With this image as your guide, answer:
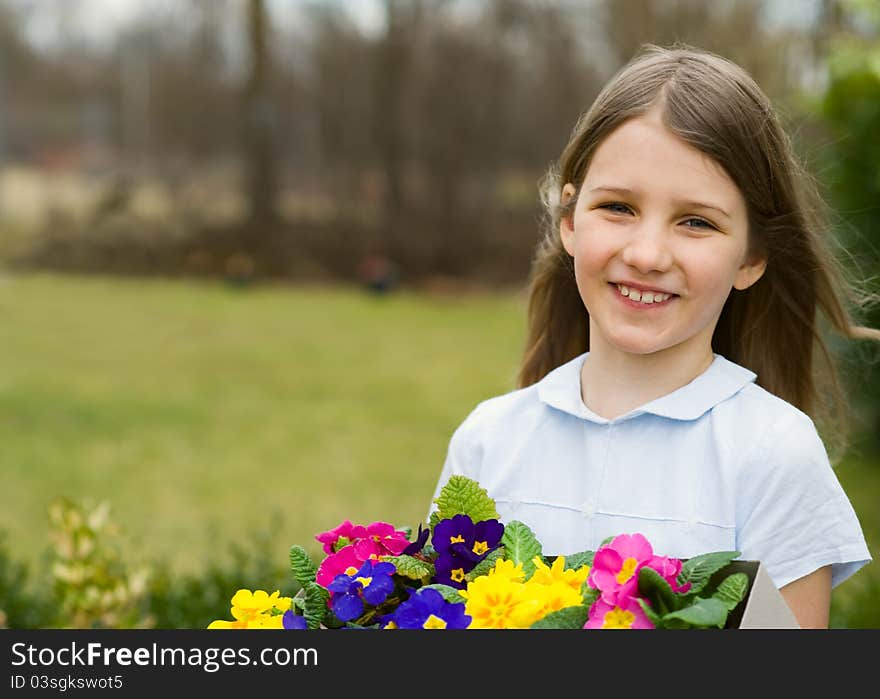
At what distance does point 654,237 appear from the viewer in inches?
67.6

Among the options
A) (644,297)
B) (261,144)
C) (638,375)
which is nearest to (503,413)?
(638,375)

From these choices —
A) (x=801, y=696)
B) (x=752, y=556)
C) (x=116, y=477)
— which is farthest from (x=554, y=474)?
(x=116, y=477)

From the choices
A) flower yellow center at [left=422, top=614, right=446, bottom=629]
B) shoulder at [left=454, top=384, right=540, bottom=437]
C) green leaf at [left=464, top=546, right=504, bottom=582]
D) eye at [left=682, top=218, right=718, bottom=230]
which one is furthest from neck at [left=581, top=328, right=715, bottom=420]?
flower yellow center at [left=422, top=614, right=446, bottom=629]

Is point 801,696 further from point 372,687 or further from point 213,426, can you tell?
point 213,426

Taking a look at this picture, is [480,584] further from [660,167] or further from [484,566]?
[660,167]

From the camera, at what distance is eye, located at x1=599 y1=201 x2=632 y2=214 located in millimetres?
1783

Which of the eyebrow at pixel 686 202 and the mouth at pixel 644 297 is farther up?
the eyebrow at pixel 686 202

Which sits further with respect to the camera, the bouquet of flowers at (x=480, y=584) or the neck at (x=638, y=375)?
the neck at (x=638, y=375)

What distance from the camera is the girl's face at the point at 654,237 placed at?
1.74 m

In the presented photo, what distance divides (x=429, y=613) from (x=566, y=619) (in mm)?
154

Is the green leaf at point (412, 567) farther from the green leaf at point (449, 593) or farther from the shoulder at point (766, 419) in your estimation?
the shoulder at point (766, 419)

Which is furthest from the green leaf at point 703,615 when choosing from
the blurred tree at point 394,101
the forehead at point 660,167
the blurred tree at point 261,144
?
the blurred tree at point 261,144

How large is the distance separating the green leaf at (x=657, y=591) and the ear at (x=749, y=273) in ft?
2.34

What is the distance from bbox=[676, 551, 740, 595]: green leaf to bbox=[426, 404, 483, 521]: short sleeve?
624mm
